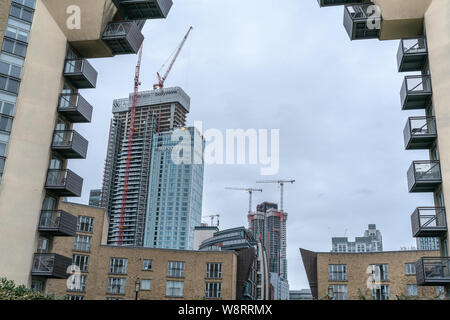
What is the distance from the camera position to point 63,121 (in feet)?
139

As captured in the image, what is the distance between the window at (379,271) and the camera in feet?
201

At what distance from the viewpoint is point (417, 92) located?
36781 mm

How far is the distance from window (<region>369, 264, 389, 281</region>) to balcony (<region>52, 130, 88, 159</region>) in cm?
4008

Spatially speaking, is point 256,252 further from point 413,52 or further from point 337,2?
point 413,52

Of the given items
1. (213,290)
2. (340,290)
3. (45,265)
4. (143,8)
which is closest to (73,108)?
Answer: (143,8)

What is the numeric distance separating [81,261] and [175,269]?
12.5 m

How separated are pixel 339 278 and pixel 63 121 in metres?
40.5

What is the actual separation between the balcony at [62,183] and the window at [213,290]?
97.6 feet

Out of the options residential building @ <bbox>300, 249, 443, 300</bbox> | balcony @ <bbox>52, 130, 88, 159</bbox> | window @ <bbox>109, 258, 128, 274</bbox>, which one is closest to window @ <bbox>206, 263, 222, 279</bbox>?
window @ <bbox>109, 258, 128, 274</bbox>

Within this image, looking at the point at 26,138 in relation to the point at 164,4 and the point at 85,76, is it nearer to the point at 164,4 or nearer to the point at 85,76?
the point at 85,76

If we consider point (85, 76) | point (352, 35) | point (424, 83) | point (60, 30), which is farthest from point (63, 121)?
point (424, 83)

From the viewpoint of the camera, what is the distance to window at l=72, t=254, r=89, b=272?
62594 millimetres

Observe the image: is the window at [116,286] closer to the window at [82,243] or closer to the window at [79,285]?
the window at [79,285]

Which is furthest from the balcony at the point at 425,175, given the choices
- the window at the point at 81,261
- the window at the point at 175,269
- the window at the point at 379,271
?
the window at the point at 81,261
